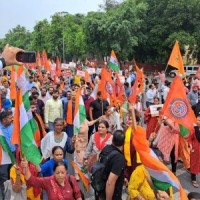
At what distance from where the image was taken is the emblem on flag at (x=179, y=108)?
5.74 metres

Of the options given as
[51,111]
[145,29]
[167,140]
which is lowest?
[167,140]

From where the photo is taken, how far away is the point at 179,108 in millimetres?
5773

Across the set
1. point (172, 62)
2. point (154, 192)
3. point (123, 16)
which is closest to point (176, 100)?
point (154, 192)

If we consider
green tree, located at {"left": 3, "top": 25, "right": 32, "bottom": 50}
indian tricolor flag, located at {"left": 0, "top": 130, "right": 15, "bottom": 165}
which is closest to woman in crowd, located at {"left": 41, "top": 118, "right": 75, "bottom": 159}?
indian tricolor flag, located at {"left": 0, "top": 130, "right": 15, "bottom": 165}

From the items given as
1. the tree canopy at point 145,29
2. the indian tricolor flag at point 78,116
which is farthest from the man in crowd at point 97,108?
the tree canopy at point 145,29

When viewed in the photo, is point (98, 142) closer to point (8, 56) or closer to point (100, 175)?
point (100, 175)

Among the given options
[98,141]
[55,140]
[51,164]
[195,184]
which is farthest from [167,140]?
[51,164]

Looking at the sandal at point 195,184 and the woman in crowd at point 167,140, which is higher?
the woman in crowd at point 167,140

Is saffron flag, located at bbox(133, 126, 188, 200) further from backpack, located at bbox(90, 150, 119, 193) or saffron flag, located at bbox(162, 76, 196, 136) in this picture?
saffron flag, located at bbox(162, 76, 196, 136)

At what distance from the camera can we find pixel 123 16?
102 feet

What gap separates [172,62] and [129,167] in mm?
5238

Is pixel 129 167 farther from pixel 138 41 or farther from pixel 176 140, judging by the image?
pixel 138 41

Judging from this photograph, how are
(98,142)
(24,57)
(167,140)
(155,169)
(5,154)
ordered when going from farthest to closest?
(167,140)
(98,142)
(5,154)
(155,169)
(24,57)

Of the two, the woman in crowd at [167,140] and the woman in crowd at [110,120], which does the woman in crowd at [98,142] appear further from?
the woman in crowd at [110,120]
